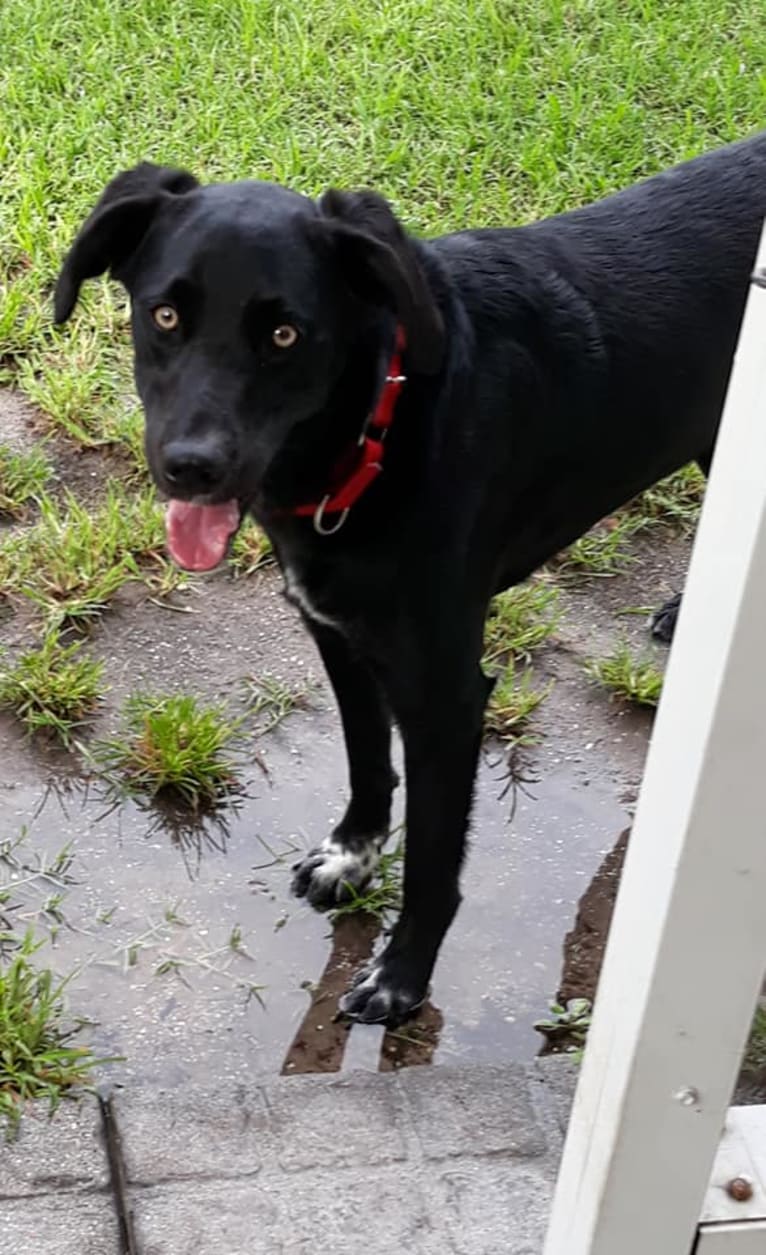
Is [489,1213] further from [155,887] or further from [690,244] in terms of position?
[690,244]

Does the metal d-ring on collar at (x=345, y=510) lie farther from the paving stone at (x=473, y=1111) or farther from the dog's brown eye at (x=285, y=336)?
the paving stone at (x=473, y=1111)

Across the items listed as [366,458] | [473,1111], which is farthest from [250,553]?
[473,1111]

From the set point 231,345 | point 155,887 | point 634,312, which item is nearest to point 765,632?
point 231,345

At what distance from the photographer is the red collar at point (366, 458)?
2.25 metres

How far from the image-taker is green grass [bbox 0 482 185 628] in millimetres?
3414

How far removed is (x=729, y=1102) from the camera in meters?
1.55

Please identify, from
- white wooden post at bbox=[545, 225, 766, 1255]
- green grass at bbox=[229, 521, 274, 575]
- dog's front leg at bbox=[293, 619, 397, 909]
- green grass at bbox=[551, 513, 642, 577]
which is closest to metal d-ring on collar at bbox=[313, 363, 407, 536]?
dog's front leg at bbox=[293, 619, 397, 909]

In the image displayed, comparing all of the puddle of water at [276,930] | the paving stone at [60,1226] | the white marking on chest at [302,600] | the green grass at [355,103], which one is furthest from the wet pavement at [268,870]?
the green grass at [355,103]

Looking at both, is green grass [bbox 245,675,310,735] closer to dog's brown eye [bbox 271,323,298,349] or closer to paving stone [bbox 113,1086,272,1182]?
paving stone [bbox 113,1086,272,1182]

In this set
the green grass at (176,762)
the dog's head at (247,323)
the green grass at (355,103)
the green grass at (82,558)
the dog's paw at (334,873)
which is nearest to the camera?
the dog's head at (247,323)

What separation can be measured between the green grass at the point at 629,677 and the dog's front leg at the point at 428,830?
2.89 feet

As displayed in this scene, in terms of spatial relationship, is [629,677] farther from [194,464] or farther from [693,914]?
[693,914]

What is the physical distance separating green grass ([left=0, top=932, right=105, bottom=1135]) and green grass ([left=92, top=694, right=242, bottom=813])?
568 millimetres

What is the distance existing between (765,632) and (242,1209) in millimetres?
1180
